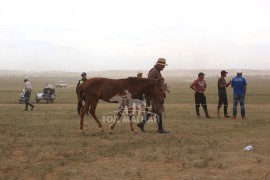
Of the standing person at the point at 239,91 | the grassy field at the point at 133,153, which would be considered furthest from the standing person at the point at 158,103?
the standing person at the point at 239,91

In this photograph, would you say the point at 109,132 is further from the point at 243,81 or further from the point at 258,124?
the point at 243,81

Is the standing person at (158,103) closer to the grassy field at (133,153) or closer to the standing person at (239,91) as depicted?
the grassy field at (133,153)

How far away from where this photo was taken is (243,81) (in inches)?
632

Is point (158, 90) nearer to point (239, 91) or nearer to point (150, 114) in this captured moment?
point (150, 114)

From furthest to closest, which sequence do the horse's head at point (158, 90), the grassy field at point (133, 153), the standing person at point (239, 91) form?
the standing person at point (239, 91) < the horse's head at point (158, 90) < the grassy field at point (133, 153)

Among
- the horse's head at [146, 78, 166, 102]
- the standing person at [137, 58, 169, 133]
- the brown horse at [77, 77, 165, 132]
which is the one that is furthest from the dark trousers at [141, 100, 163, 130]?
the brown horse at [77, 77, 165, 132]

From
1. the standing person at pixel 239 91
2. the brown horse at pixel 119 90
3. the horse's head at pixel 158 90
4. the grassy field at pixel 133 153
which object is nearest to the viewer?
the grassy field at pixel 133 153

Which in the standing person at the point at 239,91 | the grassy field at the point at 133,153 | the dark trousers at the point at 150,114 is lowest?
the grassy field at the point at 133,153

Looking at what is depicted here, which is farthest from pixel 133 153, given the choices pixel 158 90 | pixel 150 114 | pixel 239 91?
pixel 239 91

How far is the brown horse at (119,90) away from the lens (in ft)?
37.4

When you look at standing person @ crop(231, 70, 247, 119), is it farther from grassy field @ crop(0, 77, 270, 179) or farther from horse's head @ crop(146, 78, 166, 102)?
horse's head @ crop(146, 78, 166, 102)

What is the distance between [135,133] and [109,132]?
776mm

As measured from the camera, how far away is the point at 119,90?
11445 mm

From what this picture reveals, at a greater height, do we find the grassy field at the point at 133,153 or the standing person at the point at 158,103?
the standing person at the point at 158,103
